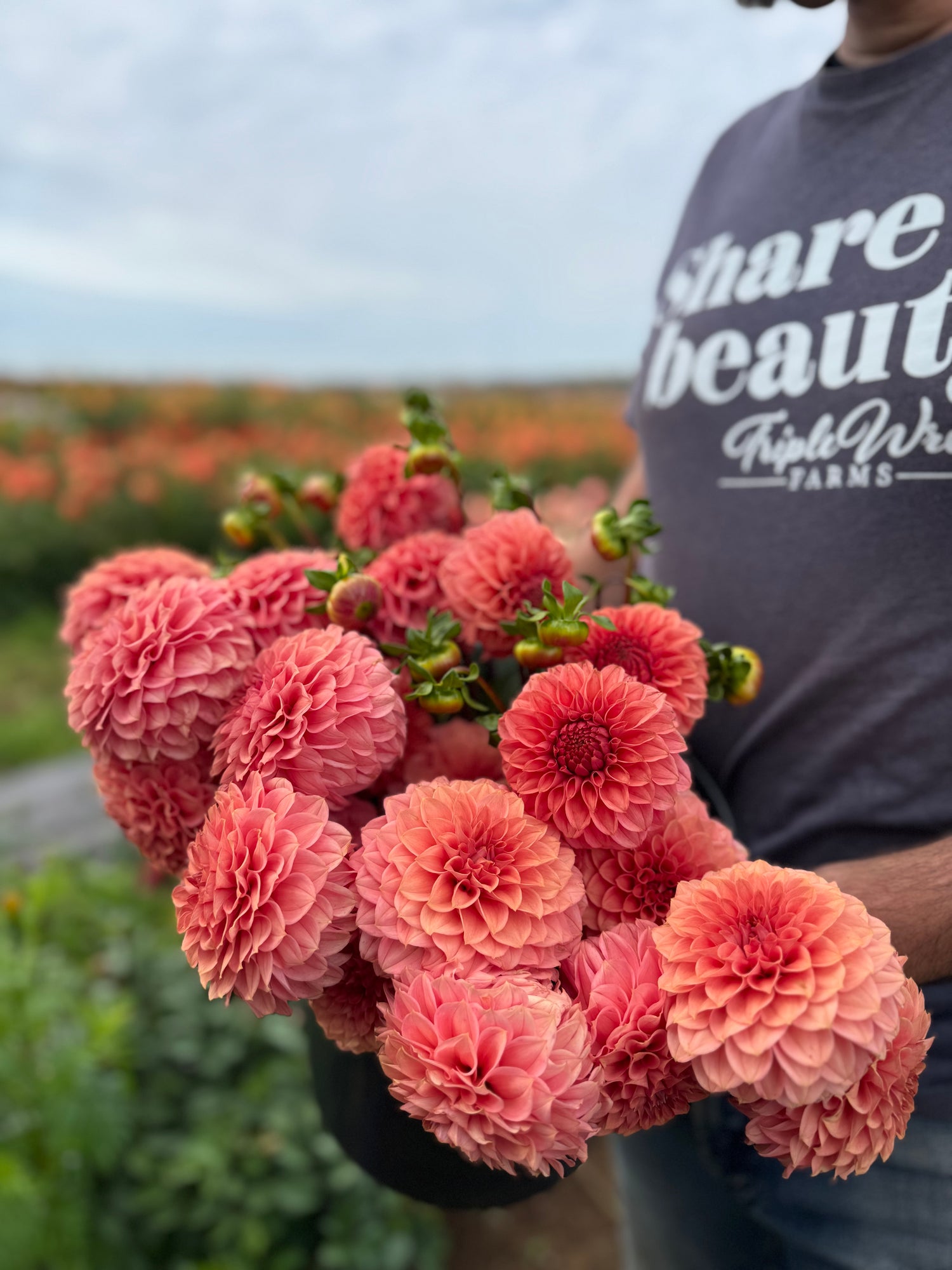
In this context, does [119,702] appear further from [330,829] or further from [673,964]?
[673,964]

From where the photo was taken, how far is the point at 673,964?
51cm

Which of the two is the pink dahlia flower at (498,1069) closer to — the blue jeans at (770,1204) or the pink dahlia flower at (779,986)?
the pink dahlia flower at (779,986)

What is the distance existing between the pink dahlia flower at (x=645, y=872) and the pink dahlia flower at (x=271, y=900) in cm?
16

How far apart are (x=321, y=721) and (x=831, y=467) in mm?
585

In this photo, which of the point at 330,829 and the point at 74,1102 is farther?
the point at 74,1102

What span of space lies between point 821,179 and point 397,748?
791 millimetres

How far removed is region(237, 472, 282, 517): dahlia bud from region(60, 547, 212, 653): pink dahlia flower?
0.14m

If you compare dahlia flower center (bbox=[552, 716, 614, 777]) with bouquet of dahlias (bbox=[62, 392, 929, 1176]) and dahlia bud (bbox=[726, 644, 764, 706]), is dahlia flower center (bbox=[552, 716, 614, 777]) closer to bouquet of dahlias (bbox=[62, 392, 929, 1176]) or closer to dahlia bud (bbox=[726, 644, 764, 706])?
bouquet of dahlias (bbox=[62, 392, 929, 1176])

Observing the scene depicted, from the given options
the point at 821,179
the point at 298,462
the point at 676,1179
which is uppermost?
the point at 821,179

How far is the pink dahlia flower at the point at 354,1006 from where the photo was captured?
2.01 feet

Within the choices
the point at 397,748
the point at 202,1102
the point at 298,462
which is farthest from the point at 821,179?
the point at 298,462

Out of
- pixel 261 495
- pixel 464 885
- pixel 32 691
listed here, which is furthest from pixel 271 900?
pixel 32 691

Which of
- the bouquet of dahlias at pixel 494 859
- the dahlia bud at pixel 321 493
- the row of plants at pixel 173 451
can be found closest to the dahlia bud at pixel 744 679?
the bouquet of dahlias at pixel 494 859

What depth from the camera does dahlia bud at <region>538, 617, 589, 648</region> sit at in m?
0.61
